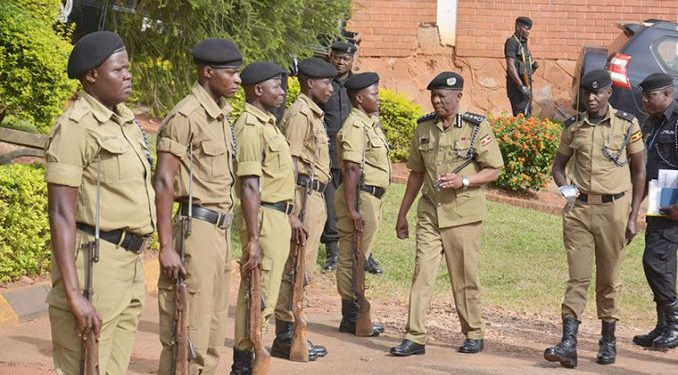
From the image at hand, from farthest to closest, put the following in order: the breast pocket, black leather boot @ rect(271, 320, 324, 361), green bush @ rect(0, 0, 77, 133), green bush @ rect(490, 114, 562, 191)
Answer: green bush @ rect(490, 114, 562, 191), green bush @ rect(0, 0, 77, 133), black leather boot @ rect(271, 320, 324, 361), the breast pocket

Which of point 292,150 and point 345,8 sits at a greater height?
point 345,8

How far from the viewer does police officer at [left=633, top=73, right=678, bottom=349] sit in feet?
29.4

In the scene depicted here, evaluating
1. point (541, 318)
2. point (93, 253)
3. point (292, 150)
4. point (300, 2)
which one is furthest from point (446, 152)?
point (93, 253)

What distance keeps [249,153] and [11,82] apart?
333 cm

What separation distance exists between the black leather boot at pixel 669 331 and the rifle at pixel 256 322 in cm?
346

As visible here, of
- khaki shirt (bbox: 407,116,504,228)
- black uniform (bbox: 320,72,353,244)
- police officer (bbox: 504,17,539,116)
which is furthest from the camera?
police officer (bbox: 504,17,539,116)

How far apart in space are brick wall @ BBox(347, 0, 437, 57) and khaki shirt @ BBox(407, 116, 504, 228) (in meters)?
10.9

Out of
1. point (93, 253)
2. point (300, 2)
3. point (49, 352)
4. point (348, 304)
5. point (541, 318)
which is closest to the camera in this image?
point (93, 253)

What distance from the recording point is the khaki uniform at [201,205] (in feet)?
20.2

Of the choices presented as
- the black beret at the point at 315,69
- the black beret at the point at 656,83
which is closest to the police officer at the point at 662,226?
the black beret at the point at 656,83

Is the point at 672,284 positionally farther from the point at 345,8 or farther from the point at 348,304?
the point at 345,8

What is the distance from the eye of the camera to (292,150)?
328 inches

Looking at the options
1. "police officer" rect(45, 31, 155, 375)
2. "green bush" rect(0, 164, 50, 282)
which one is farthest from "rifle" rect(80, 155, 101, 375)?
"green bush" rect(0, 164, 50, 282)

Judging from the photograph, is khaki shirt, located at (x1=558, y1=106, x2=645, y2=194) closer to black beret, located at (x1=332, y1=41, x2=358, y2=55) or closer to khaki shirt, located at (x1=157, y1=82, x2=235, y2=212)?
black beret, located at (x1=332, y1=41, x2=358, y2=55)
